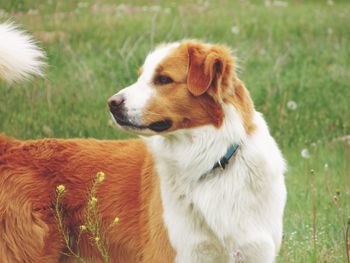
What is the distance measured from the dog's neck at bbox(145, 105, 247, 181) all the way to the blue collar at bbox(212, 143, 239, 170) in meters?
0.02

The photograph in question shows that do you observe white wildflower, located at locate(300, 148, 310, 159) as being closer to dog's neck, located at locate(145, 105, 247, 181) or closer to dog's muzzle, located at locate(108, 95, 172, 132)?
dog's neck, located at locate(145, 105, 247, 181)

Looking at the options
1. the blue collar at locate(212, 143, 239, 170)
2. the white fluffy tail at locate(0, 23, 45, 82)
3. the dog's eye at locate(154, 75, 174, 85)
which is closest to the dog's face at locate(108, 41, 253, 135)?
the dog's eye at locate(154, 75, 174, 85)

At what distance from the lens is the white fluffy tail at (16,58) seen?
461 centimetres

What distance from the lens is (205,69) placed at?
4.41m

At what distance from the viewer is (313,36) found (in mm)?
10398

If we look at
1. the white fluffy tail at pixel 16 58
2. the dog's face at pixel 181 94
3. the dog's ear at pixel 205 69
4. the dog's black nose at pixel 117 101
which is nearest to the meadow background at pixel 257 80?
the dog's face at pixel 181 94

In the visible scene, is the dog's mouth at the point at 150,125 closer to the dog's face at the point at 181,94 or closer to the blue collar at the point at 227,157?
the dog's face at the point at 181,94

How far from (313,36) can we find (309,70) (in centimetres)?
157

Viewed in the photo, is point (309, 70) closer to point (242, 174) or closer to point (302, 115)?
point (302, 115)

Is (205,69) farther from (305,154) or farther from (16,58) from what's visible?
(305,154)

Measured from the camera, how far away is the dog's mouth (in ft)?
14.1

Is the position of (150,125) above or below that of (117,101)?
below

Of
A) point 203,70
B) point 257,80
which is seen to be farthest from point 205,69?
point 257,80

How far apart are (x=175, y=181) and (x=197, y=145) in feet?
0.80
